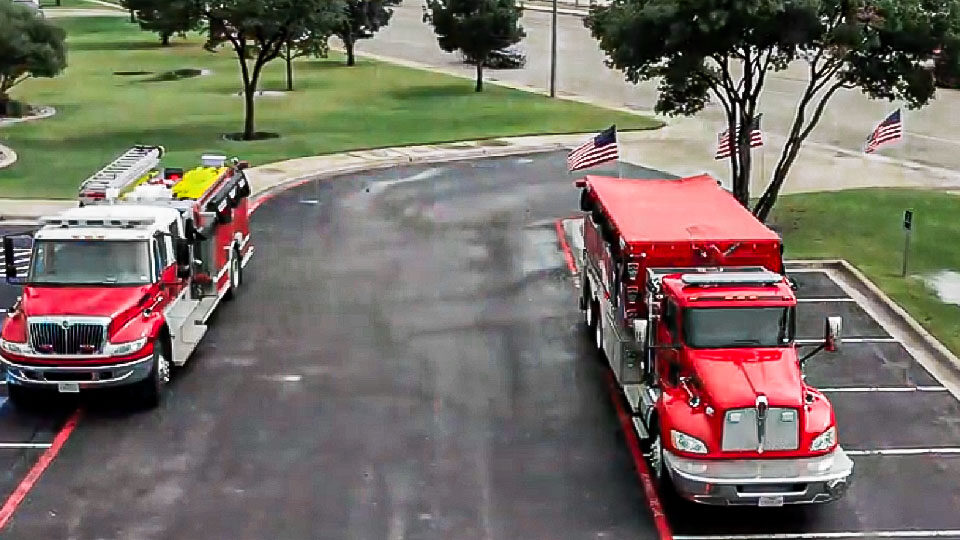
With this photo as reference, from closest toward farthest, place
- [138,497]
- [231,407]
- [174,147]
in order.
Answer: [138,497], [231,407], [174,147]

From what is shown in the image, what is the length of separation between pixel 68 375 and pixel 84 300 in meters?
1.12

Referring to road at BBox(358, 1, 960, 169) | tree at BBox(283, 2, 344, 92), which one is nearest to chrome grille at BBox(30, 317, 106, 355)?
tree at BBox(283, 2, 344, 92)

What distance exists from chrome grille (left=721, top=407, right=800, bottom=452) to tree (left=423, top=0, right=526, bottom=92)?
45340mm

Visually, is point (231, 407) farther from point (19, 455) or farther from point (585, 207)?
point (585, 207)

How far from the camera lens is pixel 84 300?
1755 cm

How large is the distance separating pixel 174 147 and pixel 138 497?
28.1 meters

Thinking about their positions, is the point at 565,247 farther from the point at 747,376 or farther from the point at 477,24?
the point at 477,24

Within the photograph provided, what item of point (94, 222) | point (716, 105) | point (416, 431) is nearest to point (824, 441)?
point (416, 431)

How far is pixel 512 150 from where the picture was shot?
42812 millimetres

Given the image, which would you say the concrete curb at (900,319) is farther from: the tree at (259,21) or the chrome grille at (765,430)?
the tree at (259,21)

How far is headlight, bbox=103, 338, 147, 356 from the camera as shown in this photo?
675 inches

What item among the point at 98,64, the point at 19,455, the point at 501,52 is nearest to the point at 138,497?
the point at 19,455

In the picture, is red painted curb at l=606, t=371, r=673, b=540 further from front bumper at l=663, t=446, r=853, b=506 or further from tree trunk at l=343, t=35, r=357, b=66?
tree trunk at l=343, t=35, r=357, b=66

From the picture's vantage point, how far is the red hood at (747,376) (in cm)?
1386
